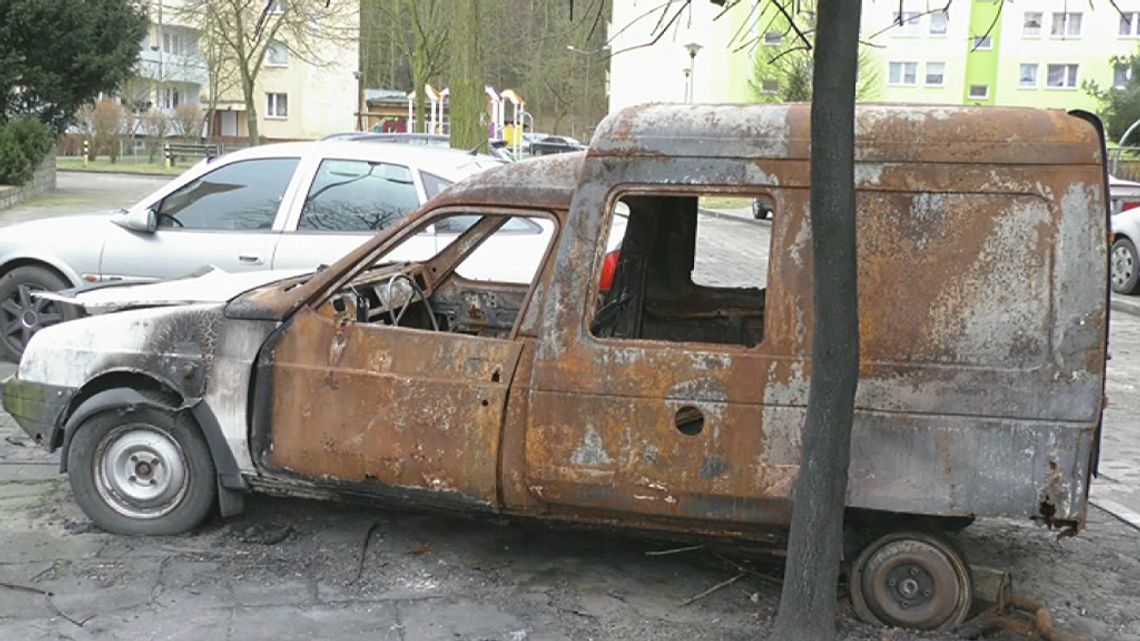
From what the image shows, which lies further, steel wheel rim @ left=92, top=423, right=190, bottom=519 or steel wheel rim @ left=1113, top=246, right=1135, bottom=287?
steel wheel rim @ left=1113, top=246, right=1135, bottom=287

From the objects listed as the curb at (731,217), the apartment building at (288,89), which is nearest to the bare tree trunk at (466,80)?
the curb at (731,217)

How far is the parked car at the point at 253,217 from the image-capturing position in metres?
7.95

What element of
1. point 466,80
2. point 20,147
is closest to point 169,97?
point 20,147

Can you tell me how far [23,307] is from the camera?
27.9ft

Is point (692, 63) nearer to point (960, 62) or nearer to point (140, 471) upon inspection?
point (960, 62)

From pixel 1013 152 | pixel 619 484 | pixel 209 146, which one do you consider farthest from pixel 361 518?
pixel 209 146

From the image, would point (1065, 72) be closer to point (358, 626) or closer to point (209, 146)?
point (209, 146)

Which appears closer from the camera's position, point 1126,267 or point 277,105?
point 1126,267

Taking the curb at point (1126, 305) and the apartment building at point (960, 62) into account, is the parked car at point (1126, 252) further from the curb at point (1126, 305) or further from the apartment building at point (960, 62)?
the apartment building at point (960, 62)

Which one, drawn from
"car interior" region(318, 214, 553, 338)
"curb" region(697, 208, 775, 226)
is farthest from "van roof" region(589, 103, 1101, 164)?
"curb" region(697, 208, 775, 226)

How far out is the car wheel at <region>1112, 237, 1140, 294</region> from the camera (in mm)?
14812

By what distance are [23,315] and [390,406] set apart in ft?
16.1

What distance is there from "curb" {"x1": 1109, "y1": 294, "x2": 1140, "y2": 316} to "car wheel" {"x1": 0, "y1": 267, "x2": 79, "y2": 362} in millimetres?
11834

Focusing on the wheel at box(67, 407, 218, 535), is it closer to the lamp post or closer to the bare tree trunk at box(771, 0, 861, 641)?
the bare tree trunk at box(771, 0, 861, 641)
